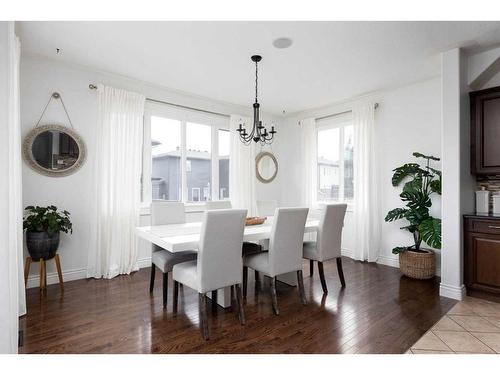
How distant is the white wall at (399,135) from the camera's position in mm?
3729

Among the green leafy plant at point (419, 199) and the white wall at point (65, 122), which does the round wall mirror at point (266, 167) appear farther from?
the white wall at point (65, 122)

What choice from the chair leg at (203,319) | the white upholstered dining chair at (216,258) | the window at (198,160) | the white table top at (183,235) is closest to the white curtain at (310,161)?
the window at (198,160)

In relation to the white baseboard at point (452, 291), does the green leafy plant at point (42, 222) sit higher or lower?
higher

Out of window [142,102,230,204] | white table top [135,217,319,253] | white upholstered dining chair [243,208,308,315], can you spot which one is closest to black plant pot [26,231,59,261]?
white table top [135,217,319,253]

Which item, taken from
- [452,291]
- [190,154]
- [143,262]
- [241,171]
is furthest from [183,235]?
[452,291]

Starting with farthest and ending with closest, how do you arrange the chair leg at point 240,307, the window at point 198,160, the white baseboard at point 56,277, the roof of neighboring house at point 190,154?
the window at point 198,160, the roof of neighboring house at point 190,154, the white baseboard at point 56,277, the chair leg at point 240,307

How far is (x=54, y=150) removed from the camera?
3.23 meters

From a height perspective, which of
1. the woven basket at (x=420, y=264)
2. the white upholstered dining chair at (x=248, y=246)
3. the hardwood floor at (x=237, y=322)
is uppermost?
the white upholstered dining chair at (x=248, y=246)

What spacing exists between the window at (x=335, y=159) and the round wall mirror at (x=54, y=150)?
147 inches

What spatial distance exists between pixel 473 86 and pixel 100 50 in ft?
13.4

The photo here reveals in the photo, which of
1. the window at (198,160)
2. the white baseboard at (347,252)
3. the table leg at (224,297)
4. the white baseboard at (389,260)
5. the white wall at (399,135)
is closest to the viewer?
the table leg at (224,297)

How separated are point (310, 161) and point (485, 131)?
2.54 meters

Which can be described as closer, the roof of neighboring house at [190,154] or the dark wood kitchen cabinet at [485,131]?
the dark wood kitchen cabinet at [485,131]
